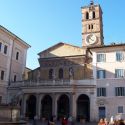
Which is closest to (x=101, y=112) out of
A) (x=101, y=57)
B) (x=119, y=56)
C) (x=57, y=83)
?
(x=57, y=83)

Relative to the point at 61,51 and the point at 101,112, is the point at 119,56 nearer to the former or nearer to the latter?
the point at 101,112

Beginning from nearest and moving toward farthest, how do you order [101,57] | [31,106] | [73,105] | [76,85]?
1. [73,105]
2. [76,85]
3. [101,57]
4. [31,106]

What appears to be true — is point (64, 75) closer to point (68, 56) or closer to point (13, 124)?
point (68, 56)

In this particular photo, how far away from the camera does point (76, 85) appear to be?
1474 inches

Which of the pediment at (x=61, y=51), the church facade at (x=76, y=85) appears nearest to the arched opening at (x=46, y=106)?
the church facade at (x=76, y=85)

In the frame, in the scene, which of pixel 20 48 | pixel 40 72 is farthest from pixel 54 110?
pixel 20 48

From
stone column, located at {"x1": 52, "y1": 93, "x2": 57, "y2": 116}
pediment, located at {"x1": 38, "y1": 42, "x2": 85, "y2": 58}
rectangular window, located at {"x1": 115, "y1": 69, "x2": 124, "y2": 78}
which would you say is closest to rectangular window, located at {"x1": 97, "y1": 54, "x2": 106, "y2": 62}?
rectangular window, located at {"x1": 115, "y1": 69, "x2": 124, "y2": 78}

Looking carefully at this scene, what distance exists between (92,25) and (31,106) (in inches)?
1032

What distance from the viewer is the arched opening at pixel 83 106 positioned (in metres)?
38.2

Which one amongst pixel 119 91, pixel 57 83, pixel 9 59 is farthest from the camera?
pixel 9 59

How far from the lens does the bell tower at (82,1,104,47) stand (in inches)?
2207

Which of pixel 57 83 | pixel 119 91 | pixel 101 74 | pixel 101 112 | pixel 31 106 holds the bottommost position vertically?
pixel 101 112

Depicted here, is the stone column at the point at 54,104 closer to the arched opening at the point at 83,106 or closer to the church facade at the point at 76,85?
the church facade at the point at 76,85

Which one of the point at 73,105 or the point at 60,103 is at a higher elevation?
the point at 60,103
